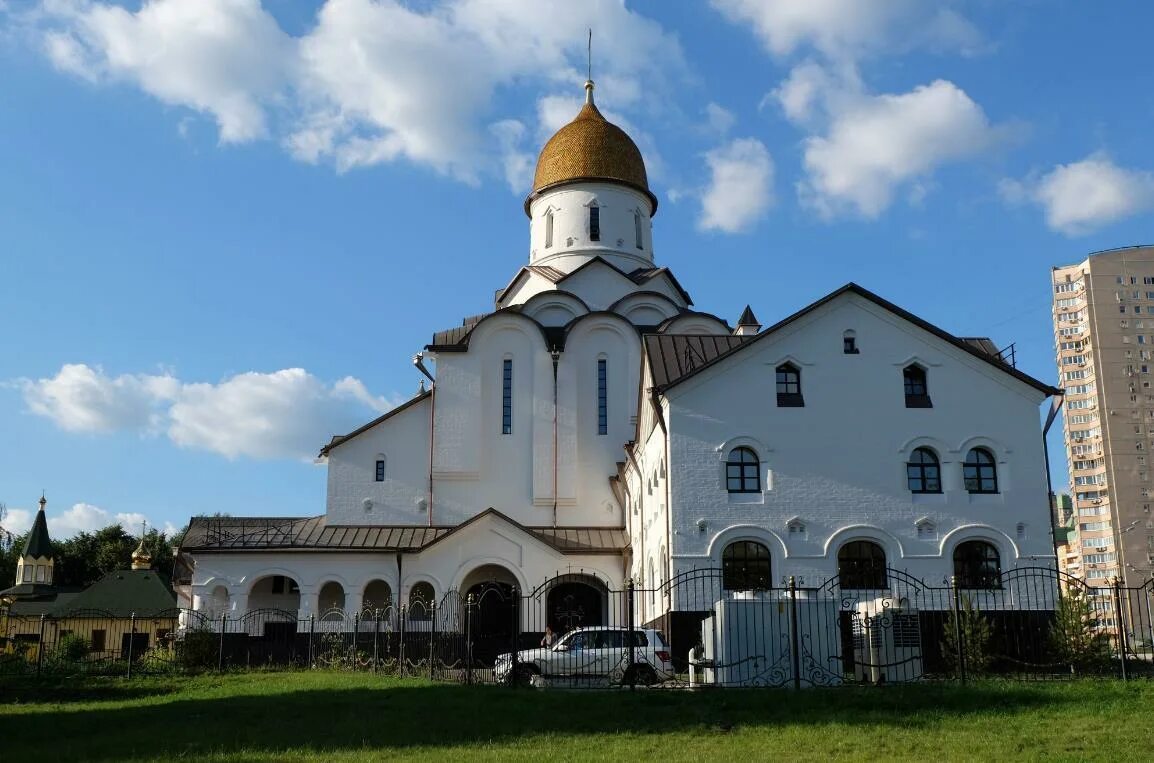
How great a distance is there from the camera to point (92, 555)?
63.7 meters

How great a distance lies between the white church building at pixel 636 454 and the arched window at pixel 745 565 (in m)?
0.05

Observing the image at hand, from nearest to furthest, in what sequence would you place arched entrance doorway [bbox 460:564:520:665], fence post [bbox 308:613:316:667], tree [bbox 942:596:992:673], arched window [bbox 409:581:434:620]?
tree [bbox 942:596:992:673]
fence post [bbox 308:613:316:667]
arched entrance doorway [bbox 460:564:520:665]
arched window [bbox 409:581:434:620]

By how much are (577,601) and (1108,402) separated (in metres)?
48.1

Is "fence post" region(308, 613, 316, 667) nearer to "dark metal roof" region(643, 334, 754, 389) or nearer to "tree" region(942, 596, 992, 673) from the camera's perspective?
"dark metal roof" region(643, 334, 754, 389)

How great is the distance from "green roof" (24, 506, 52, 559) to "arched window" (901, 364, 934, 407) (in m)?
46.0

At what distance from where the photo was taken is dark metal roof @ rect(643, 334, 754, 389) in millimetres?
24578

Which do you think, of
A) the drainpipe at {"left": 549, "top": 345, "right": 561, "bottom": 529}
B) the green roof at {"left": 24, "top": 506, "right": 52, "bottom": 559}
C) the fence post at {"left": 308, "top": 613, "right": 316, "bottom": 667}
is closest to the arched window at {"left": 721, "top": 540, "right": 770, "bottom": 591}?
the drainpipe at {"left": 549, "top": 345, "right": 561, "bottom": 529}

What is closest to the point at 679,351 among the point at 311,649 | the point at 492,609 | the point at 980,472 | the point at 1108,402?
the point at 980,472

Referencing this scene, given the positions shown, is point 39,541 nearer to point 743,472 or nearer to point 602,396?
point 602,396

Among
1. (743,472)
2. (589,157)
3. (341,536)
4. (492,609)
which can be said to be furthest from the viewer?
(589,157)

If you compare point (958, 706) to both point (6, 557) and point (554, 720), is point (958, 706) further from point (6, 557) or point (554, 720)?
point (6, 557)

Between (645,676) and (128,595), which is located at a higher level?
(128,595)

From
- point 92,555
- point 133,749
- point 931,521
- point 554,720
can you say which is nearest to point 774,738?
point 554,720

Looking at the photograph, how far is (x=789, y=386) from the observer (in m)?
23.6
